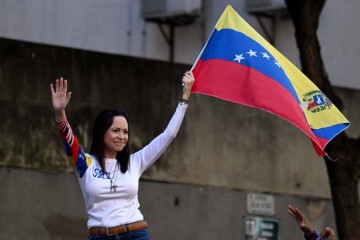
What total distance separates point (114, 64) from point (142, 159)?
5910 millimetres

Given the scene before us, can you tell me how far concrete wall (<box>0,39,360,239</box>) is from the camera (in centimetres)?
1369

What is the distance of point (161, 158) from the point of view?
1473 cm

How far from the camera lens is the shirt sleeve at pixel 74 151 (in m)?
8.36

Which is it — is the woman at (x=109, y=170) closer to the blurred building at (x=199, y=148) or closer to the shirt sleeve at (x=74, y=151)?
the shirt sleeve at (x=74, y=151)

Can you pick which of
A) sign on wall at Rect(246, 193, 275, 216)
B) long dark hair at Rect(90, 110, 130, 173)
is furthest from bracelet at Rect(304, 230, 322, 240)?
sign on wall at Rect(246, 193, 275, 216)

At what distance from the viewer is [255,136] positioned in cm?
1580

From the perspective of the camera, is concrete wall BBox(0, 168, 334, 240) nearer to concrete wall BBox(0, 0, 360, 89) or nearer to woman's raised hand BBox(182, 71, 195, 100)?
concrete wall BBox(0, 0, 360, 89)

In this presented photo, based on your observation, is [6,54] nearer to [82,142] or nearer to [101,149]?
[82,142]

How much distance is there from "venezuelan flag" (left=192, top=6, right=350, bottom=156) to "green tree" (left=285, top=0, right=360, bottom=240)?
3463 millimetres

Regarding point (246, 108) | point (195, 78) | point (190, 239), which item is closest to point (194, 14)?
point (246, 108)

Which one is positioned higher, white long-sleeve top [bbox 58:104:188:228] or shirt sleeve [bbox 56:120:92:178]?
shirt sleeve [bbox 56:120:92:178]

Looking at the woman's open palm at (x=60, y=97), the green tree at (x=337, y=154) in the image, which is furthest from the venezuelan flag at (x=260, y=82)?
the green tree at (x=337, y=154)

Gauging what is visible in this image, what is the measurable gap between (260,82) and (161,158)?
5.17 m

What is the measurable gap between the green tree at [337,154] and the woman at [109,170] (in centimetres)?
491
